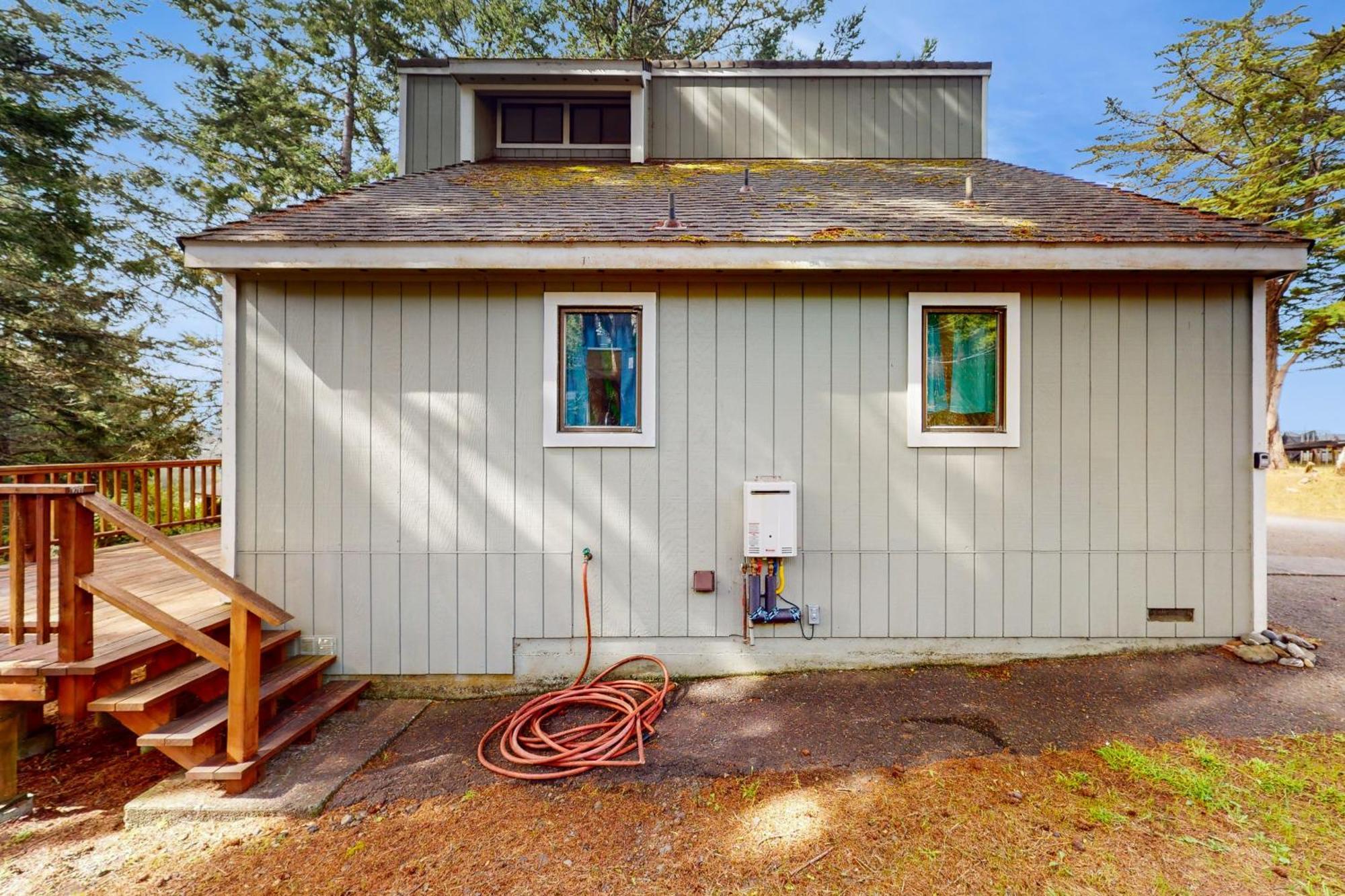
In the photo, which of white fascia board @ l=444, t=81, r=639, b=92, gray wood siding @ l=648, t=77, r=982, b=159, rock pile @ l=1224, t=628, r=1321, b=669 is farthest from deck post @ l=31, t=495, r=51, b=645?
rock pile @ l=1224, t=628, r=1321, b=669

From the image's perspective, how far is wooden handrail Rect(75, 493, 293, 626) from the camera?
8.45ft

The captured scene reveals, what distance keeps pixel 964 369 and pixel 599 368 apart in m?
2.74

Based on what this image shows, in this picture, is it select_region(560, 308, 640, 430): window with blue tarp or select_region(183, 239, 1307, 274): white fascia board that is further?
select_region(560, 308, 640, 430): window with blue tarp

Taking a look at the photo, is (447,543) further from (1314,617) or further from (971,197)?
(1314,617)

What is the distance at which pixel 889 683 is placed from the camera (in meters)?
3.56

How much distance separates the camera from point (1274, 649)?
367 centimetres

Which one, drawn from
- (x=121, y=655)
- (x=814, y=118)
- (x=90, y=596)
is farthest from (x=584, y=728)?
→ (x=814, y=118)

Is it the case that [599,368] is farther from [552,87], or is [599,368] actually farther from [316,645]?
[552,87]

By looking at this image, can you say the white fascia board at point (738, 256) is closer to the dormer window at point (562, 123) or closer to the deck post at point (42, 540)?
the deck post at point (42, 540)

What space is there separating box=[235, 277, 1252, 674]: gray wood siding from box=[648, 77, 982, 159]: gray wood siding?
4049mm

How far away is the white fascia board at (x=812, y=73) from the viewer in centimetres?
659

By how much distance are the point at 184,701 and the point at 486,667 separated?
70.2 inches

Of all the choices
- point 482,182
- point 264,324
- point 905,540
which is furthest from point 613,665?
point 482,182

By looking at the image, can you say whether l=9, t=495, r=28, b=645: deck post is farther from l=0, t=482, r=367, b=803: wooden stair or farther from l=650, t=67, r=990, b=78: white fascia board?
l=650, t=67, r=990, b=78: white fascia board
